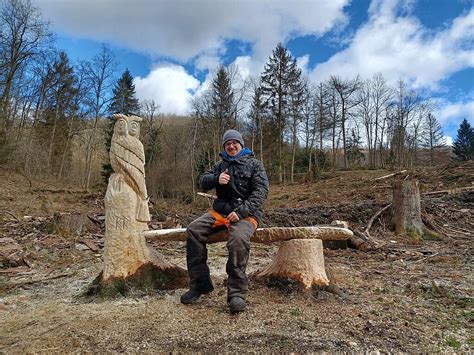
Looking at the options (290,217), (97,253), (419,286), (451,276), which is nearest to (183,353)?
(419,286)

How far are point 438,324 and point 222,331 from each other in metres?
2.03

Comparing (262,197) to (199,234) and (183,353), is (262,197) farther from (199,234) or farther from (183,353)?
(183,353)

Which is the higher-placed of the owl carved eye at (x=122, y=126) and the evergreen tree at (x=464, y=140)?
the evergreen tree at (x=464, y=140)

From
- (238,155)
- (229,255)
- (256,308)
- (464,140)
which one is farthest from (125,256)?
(464,140)

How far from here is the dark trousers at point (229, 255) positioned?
360cm

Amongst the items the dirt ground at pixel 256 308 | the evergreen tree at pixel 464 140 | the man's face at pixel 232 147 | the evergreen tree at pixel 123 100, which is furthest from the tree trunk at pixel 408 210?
the evergreen tree at pixel 464 140

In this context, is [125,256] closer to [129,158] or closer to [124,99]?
[129,158]

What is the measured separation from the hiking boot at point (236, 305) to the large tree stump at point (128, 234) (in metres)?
1.31

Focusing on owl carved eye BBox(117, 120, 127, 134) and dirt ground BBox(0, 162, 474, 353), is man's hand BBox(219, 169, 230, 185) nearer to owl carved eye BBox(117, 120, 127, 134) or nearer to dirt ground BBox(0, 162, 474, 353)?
dirt ground BBox(0, 162, 474, 353)

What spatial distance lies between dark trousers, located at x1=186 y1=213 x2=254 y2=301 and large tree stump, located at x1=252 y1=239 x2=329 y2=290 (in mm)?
785

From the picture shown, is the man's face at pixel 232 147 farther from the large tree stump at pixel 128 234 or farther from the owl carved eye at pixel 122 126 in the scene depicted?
the owl carved eye at pixel 122 126

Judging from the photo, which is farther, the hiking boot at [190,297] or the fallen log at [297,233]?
the fallen log at [297,233]

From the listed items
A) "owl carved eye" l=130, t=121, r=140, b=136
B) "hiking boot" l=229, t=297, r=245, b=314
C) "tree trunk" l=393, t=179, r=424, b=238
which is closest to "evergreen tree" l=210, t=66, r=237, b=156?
"tree trunk" l=393, t=179, r=424, b=238

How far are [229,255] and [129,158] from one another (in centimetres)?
189
